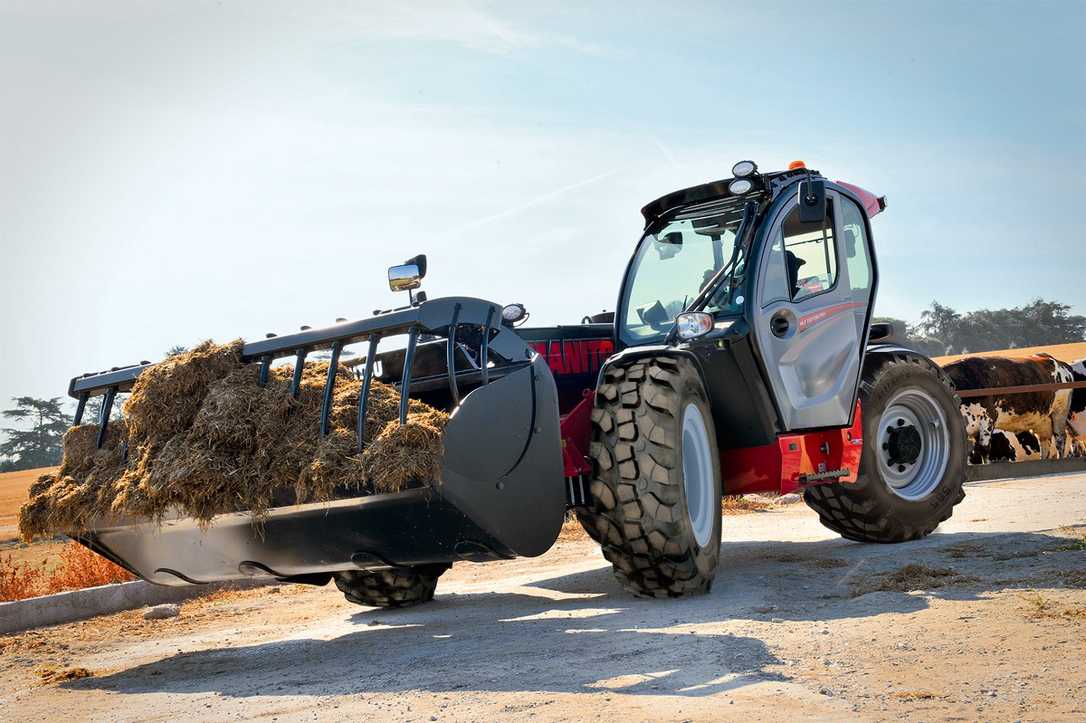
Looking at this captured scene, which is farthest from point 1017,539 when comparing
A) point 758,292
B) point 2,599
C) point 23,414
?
point 23,414

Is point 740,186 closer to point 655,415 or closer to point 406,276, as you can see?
point 655,415

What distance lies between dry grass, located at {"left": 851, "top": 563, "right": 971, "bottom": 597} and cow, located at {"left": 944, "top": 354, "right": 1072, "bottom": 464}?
12133mm

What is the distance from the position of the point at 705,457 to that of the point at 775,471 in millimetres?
699

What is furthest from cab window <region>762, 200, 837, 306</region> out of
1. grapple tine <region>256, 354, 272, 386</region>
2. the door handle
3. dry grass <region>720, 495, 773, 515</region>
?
dry grass <region>720, 495, 773, 515</region>

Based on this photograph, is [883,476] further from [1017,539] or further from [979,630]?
[979,630]

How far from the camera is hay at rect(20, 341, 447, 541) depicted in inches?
237

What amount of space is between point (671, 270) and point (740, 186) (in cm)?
81

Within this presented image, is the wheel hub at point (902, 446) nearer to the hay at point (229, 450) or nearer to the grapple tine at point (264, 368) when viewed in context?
the hay at point (229, 450)

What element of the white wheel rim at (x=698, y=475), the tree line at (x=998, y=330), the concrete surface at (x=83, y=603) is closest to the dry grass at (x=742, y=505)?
the concrete surface at (x=83, y=603)

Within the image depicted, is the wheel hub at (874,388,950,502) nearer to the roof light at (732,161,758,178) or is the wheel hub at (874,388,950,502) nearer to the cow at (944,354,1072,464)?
the roof light at (732,161,758,178)

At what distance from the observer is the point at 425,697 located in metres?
5.06

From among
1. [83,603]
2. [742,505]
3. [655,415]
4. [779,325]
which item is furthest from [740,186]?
[742,505]

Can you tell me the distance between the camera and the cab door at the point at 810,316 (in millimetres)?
8148

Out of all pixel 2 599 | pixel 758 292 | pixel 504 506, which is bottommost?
pixel 2 599
